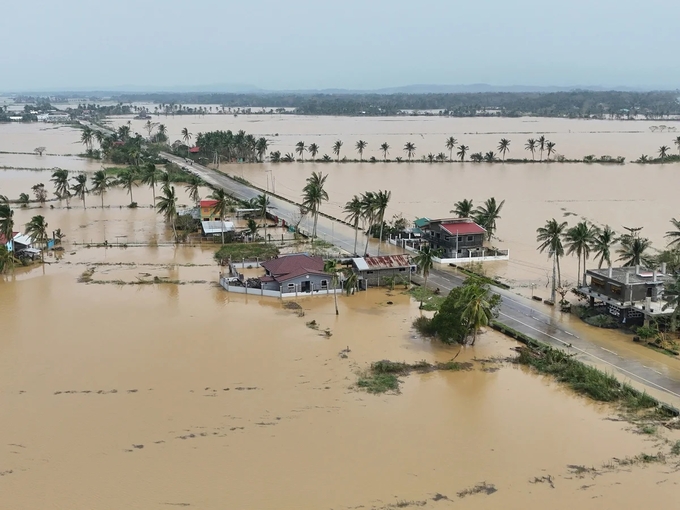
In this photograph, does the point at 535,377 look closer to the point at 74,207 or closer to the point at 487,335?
the point at 487,335

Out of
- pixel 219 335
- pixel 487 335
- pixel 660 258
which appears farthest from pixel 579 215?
pixel 219 335

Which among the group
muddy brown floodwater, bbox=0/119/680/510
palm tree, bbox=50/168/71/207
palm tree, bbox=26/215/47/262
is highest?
palm tree, bbox=50/168/71/207

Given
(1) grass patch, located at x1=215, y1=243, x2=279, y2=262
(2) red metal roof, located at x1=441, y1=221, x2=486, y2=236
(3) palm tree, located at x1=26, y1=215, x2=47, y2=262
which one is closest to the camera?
(3) palm tree, located at x1=26, y1=215, x2=47, y2=262

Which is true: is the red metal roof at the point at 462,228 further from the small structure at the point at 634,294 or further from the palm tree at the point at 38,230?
the palm tree at the point at 38,230

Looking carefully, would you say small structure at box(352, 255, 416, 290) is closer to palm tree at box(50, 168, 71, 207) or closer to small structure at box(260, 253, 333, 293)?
small structure at box(260, 253, 333, 293)

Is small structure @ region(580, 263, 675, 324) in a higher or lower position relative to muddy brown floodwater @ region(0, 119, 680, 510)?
higher

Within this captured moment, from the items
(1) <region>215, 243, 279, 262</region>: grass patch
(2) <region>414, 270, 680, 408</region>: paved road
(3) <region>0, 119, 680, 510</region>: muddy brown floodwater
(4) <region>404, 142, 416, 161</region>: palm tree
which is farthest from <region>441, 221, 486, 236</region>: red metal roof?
(4) <region>404, 142, 416, 161</region>: palm tree
